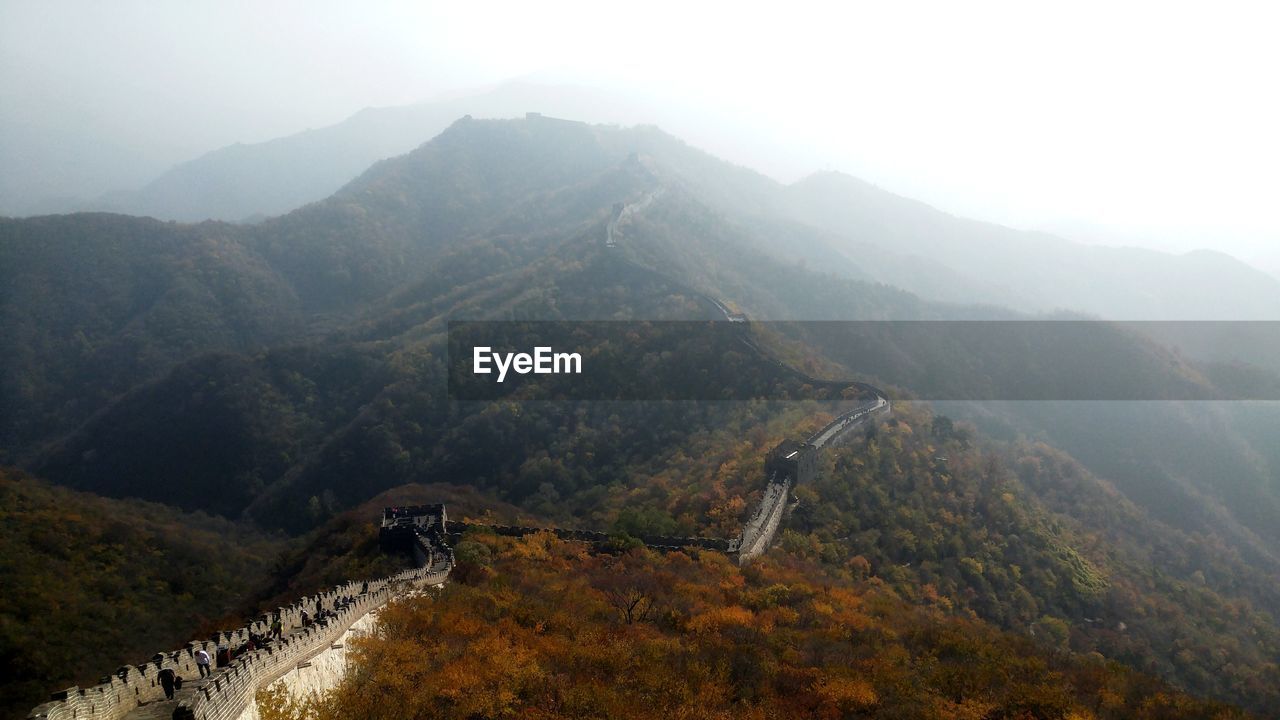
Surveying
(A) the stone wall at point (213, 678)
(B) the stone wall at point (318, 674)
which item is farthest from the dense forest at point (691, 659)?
(A) the stone wall at point (213, 678)

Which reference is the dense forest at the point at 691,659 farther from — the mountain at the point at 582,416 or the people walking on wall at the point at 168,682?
the mountain at the point at 582,416

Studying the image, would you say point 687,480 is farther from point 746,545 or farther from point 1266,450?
point 1266,450

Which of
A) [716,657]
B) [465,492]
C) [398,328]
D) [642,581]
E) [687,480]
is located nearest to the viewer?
[716,657]

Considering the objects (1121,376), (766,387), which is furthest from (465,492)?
(1121,376)

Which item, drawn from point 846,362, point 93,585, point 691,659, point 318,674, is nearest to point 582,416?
point 846,362

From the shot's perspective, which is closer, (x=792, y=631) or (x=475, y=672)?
(x=475, y=672)

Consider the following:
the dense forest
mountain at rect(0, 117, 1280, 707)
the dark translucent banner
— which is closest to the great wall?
the dense forest

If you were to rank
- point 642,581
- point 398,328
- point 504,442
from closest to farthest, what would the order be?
point 642,581, point 504,442, point 398,328

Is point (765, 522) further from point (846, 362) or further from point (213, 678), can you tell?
point (846, 362)
